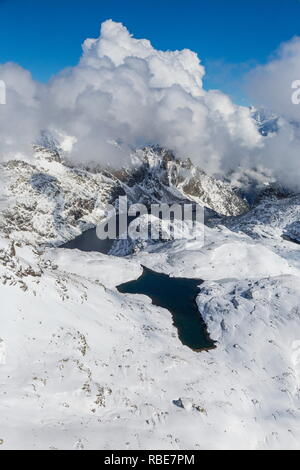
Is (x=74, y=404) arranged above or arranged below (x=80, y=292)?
below

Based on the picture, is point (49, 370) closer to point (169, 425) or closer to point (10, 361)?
point (10, 361)

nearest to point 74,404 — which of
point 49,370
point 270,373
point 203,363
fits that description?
point 49,370

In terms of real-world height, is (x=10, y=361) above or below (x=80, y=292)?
below
